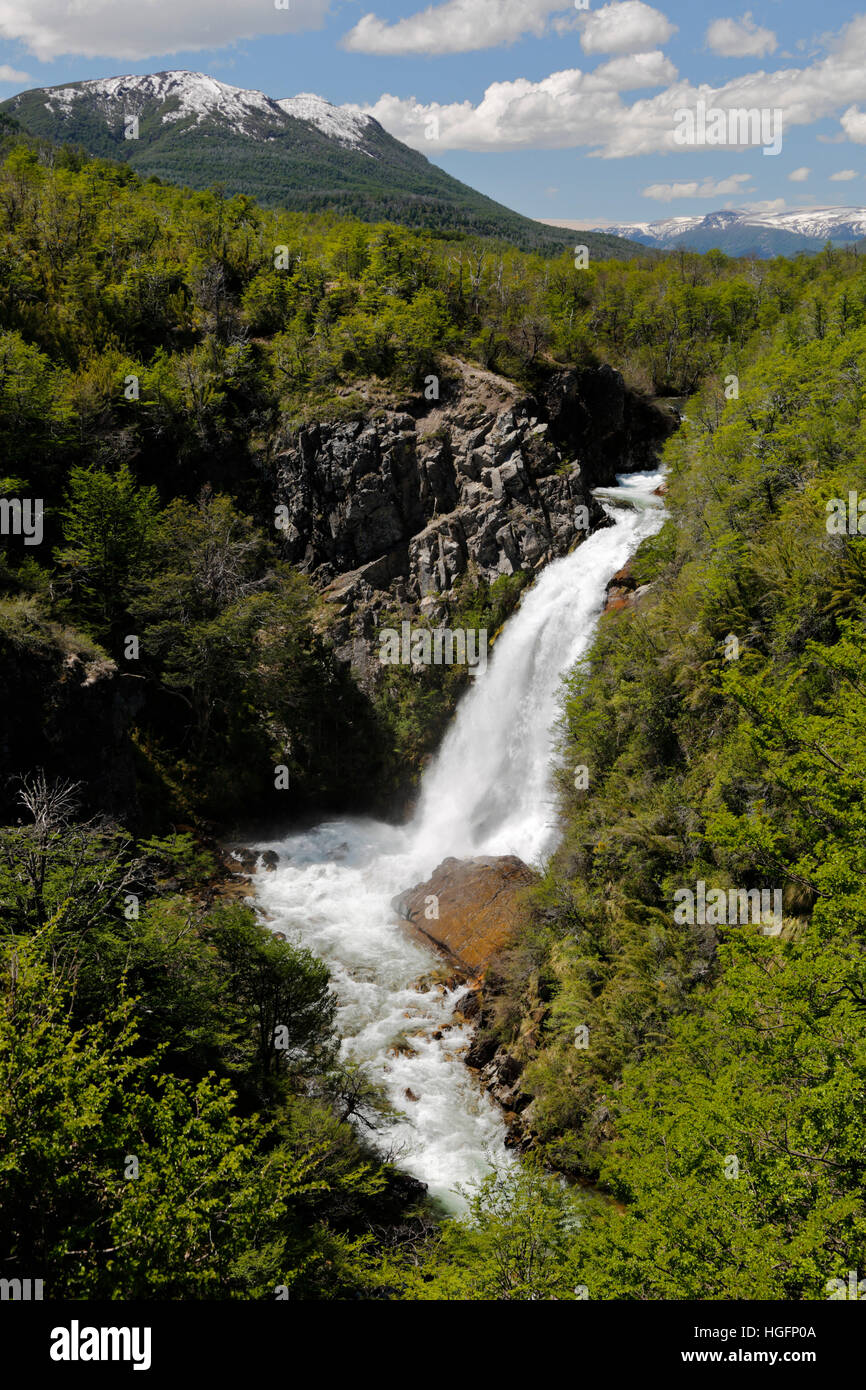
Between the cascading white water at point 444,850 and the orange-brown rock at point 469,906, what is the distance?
903 millimetres

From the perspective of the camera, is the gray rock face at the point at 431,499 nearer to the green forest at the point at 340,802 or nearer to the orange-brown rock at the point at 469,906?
the green forest at the point at 340,802

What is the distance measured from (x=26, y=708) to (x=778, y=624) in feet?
83.7

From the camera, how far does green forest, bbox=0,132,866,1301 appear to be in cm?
1087

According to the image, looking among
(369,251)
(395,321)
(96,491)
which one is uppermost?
(369,251)

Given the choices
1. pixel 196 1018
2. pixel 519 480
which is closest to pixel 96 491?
pixel 519 480

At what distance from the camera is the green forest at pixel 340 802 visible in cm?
1087

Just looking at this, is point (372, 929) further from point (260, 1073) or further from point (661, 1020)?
point (661, 1020)

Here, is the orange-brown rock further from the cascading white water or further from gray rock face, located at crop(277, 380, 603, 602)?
gray rock face, located at crop(277, 380, 603, 602)

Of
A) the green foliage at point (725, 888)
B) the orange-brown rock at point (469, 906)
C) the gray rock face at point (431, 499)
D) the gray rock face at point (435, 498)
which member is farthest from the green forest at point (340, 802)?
the orange-brown rock at point (469, 906)

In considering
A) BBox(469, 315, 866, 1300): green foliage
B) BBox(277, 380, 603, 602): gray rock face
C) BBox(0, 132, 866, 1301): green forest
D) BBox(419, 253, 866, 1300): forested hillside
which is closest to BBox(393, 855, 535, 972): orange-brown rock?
BBox(469, 315, 866, 1300): green foliage

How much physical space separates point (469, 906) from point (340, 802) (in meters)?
12.9

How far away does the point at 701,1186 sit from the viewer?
11.5 metres

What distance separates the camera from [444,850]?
3566cm
